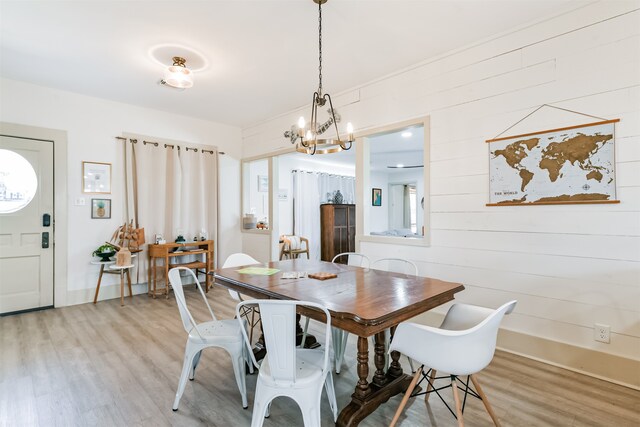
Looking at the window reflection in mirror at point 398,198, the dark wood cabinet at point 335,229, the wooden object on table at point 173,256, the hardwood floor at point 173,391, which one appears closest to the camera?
the hardwood floor at point 173,391

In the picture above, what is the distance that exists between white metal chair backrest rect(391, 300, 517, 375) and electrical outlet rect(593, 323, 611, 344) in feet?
4.57

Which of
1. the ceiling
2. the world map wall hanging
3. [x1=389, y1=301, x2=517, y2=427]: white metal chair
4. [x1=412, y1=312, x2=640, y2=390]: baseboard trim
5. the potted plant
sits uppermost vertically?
the ceiling

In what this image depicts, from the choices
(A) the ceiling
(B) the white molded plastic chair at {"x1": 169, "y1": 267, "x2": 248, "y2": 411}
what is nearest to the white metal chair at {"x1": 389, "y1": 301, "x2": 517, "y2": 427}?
(B) the white molded plastic chair at {"x1": 169, "y1": 267, "x2": 248, "y2": 411}

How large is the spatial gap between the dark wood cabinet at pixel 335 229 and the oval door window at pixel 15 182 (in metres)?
4.97

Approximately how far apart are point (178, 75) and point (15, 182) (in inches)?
102

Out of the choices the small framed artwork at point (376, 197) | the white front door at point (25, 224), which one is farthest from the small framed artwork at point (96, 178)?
the small framed artwork at point (376, 197)

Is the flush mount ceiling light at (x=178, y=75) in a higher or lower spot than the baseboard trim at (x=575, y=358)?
higher

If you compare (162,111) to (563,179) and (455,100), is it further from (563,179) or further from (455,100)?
(563,179)

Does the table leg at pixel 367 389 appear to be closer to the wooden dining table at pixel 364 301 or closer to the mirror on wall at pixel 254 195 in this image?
the wooden dining table at pixel 364 301

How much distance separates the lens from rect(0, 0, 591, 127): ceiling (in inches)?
94.3

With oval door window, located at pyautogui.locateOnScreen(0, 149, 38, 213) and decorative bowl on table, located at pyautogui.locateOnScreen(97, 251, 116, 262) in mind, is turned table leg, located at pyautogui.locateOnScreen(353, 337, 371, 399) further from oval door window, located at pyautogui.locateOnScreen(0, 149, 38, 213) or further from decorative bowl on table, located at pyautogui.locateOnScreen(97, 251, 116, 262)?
oval door window, located at pyautogui.locateOnScreen(0, 149, 38, 213)

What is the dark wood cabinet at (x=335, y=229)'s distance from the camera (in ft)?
23.4

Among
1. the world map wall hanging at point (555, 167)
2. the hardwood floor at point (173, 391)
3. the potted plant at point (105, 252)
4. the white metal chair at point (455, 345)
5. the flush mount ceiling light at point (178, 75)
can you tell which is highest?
the flush mount ceiling light at point (178, 75)

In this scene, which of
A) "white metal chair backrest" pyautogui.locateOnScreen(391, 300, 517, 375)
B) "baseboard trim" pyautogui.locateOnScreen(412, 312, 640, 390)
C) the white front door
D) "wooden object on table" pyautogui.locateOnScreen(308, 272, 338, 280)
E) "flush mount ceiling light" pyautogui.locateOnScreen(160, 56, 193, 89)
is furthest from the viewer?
the white front door
